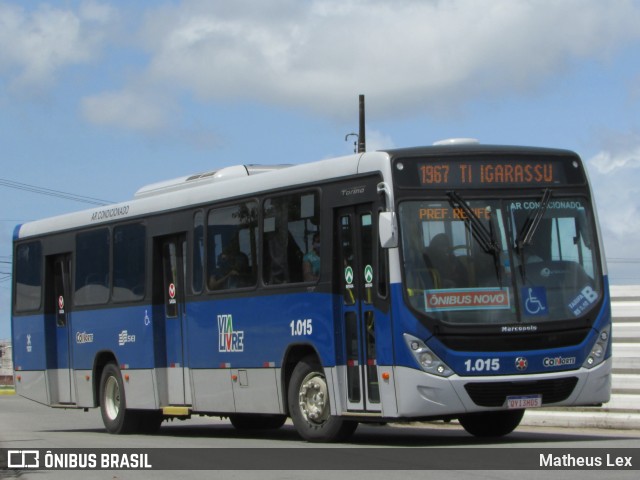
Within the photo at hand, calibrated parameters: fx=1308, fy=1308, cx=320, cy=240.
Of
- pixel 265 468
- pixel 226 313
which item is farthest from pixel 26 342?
pixel 265 468

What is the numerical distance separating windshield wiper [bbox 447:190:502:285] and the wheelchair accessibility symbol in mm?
338

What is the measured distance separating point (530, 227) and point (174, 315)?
6403 mm

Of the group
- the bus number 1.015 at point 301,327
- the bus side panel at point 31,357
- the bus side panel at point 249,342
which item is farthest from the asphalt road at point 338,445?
the bus number 1.015 at point 301,327

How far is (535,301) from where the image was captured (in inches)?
562

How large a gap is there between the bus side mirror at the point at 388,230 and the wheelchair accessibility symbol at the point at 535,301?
1.58m

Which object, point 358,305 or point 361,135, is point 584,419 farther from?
point 361,135

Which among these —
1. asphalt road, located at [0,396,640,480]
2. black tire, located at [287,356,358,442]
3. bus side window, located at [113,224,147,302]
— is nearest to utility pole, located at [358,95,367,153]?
asphalt road, located at [0,396,640,480]

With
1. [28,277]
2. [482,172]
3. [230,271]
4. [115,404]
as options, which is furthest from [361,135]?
[482,172]

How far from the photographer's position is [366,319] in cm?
1466

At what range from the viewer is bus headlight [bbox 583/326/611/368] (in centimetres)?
1452

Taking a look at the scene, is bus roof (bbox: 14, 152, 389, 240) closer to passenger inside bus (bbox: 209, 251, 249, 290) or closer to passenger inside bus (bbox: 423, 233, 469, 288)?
passenger inside bus (bbox: 209, 251, 249, 290)

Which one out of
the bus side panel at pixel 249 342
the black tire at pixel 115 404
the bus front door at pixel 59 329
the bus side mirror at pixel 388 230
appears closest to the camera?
the bus side mirror at pixel 388 230

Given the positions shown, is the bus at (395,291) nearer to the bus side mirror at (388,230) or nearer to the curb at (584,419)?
the bus side mirror at (388,230)

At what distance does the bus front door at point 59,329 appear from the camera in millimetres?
21938
